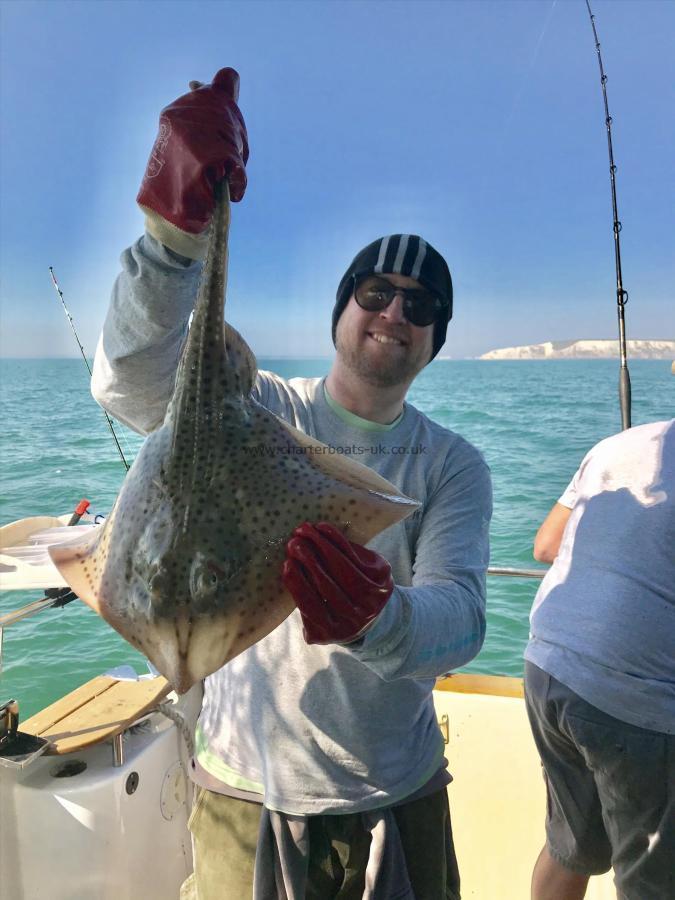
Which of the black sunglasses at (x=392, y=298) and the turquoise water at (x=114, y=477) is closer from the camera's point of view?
the black sunglasses at (x=392, y=298)

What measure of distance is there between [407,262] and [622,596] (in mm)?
1858

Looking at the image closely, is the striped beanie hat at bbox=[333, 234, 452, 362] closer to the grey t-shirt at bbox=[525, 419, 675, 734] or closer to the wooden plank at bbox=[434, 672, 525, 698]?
the grey t-shirt at bbox=[525, 419, 675, 734]

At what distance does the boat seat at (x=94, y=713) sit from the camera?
3012 mm

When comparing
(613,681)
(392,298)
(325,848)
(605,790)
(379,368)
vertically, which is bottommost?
(605,790)

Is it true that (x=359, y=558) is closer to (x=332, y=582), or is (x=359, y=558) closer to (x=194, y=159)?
(x=332, y=582)

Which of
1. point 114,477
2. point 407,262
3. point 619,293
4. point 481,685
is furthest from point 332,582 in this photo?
point 114,477

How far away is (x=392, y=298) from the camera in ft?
7.07

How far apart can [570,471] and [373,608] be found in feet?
70.8

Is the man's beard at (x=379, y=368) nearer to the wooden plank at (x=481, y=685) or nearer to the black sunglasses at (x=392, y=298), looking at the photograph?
the black sunglasses at (x=392, y=298)

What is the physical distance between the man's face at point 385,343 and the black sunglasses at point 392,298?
2 centimetres

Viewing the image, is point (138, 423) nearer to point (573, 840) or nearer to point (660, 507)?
→ point (660, 507)

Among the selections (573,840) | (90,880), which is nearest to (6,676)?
(90,880)

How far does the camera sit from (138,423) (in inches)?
77.4

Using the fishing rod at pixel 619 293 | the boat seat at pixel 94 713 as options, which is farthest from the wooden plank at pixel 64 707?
the fishing rod at pixel 619 293
